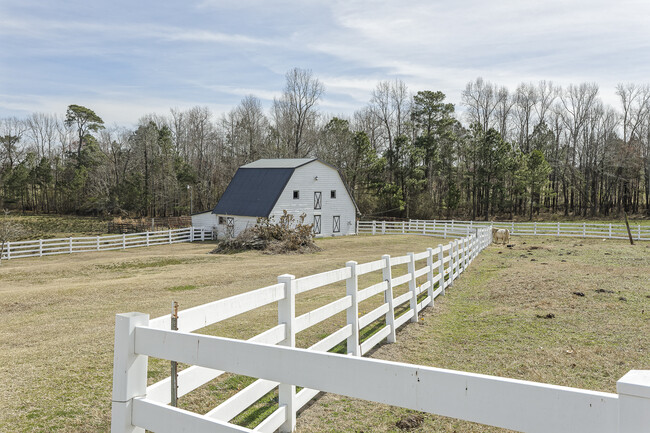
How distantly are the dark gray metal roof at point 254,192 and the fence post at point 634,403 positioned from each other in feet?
107

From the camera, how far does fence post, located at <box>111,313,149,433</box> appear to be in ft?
8.91

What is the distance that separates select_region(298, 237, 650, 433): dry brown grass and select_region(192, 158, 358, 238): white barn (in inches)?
934

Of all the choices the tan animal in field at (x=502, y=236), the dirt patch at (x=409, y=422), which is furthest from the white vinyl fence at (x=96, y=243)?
the dirt patch at (x=409, y=422)

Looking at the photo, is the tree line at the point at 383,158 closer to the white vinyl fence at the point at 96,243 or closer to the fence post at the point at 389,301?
the white vinyl fence at the point at 96,243

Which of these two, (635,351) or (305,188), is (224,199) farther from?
(635,351)

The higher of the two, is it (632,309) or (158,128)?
(158,128)

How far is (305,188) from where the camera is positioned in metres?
37.7

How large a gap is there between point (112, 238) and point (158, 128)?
39.2 m

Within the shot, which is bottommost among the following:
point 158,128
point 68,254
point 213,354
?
point 68,254

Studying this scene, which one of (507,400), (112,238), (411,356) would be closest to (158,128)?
(112,238)

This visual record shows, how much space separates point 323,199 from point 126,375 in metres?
36.4

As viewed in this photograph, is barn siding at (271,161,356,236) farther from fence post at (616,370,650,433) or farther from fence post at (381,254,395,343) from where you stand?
fence post at (616,370,650,433)

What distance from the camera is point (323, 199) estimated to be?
39.1 meters

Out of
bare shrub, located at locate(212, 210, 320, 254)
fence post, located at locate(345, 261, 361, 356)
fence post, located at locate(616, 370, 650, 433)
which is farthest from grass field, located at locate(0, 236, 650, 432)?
bare shrub, located at locate(212, 210, 320, 254)
